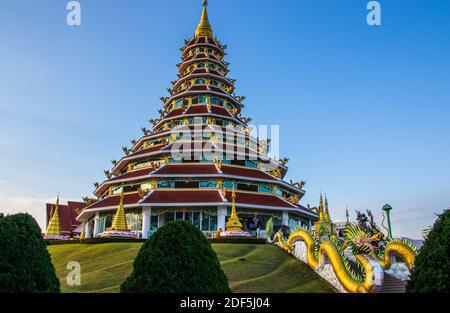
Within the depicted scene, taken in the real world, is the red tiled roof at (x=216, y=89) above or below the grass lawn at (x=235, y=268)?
above

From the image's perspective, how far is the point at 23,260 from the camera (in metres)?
8.37

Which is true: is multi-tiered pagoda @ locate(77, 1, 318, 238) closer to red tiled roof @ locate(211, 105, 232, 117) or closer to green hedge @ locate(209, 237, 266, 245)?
red tiled roof @ locate(211, 105, 232, 117)

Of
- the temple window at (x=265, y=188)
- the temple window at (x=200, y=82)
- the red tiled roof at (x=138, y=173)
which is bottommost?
the temple window at (x=265, y=188)

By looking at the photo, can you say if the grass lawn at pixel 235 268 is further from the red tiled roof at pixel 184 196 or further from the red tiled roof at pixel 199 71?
the red tiled roof at pixel 199 71

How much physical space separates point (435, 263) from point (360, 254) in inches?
264

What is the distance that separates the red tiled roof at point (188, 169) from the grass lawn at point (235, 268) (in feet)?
33.5

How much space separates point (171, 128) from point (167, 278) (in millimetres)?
33355

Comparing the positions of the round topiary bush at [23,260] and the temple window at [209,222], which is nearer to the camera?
the round topiary bush at [23,260]

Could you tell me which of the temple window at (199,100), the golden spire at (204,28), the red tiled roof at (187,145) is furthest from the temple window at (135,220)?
the golden spire at (204,28)

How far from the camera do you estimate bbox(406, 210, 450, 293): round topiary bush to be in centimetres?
743

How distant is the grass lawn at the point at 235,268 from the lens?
16.3 meters
